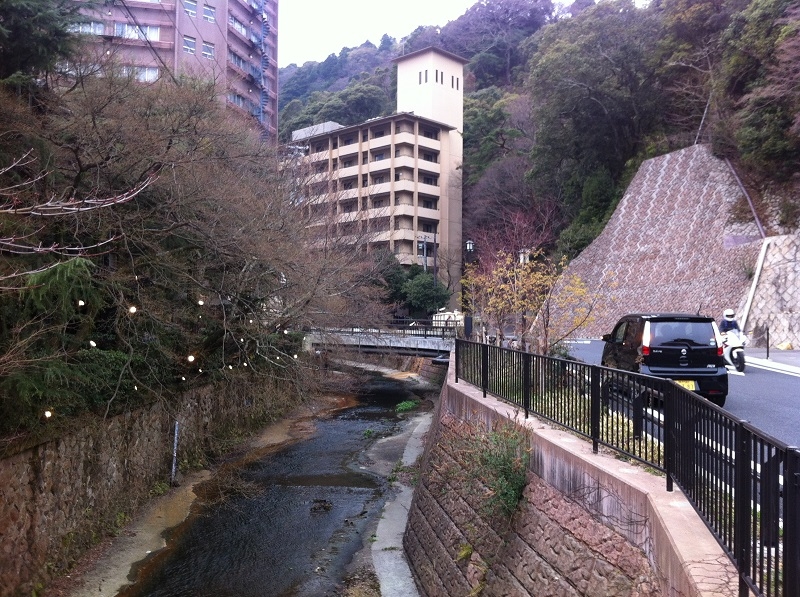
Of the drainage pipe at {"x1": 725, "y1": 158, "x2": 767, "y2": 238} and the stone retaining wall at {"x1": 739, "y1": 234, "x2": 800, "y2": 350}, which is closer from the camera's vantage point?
the stone retaining wall at {"x1": 739, "y1": 234, "x2": 800, "y2": 350}

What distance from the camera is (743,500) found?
3.68 meters

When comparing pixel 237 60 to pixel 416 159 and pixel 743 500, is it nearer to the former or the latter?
pixel 416 159

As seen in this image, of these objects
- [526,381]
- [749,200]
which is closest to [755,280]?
[749,200]

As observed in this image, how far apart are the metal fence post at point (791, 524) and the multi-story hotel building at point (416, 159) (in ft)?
143

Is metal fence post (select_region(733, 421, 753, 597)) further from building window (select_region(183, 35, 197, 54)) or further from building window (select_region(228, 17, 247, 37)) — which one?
building window (select_region(228, 17, 247, 37))

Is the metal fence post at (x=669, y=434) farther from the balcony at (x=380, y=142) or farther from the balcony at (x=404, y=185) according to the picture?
the balcony at (x=380, y=142)

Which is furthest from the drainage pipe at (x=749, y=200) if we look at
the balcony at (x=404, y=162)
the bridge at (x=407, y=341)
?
the balcony at (x=404, y=162)

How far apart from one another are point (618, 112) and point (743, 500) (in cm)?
3446

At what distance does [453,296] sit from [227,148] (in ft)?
112

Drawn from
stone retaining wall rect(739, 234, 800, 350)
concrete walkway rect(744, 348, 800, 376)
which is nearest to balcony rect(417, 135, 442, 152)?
Result: stone retaining wall rect(739, 234, 800, 350)

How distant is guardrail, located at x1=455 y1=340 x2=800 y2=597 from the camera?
10.7ft

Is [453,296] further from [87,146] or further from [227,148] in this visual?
[87,146]

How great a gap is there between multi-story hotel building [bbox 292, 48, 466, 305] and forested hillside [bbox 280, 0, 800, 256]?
6.73ft

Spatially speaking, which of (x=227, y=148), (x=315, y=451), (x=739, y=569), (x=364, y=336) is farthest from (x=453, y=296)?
(x=739, y=569)
